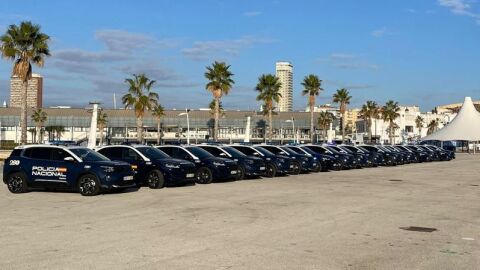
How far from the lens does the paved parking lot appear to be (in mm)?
7953

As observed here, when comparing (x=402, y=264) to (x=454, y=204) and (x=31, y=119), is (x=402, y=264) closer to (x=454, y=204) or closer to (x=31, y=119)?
(x=454, y=204)

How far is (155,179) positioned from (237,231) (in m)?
9.90

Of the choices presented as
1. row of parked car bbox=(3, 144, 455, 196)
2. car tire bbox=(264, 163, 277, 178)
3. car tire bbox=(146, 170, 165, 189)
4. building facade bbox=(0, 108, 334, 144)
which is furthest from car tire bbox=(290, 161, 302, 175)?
building facade bbox=(0, 108, 334, 144)

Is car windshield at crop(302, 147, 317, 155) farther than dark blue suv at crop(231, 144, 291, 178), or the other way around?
car windshield at crop(302, 147, 317, 155)

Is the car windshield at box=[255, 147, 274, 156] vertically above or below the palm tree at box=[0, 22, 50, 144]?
below

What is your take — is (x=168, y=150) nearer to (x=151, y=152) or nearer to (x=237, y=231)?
(x=151, y=152)

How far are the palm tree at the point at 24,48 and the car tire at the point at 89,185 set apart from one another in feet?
94.0

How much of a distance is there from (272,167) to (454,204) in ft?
40.9

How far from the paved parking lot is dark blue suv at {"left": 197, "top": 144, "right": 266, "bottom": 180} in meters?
7.27

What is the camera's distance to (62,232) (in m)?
10.2

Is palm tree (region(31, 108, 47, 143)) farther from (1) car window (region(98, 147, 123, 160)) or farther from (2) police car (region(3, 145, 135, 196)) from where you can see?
(2) police car (region(3, 145, 135, 196))

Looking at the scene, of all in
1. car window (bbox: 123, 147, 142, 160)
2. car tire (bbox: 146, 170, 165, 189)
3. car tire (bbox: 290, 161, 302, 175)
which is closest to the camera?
car tire (bbox: 146, 170, 165, 189)

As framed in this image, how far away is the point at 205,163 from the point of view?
896 inches

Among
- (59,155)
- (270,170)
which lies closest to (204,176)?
(270,170)
